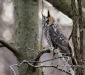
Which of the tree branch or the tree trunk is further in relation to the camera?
the tree trunk

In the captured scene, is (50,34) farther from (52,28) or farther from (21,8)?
(21,8)

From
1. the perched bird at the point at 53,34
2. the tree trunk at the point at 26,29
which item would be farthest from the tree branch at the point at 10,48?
the perched bird at the point at 53,34

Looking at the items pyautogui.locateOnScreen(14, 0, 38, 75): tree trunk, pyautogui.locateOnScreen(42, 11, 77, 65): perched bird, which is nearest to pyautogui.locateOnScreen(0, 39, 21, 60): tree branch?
pyautogui.locateOnScreen(14, 0, 38, 75): tree trunk

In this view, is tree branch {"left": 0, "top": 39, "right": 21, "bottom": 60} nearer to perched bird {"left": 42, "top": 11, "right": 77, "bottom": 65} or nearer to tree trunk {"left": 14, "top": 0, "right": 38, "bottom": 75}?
tree trunk {"left": 14, "top": 0, "right": 38, "bottom": 75}

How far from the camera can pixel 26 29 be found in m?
1.75

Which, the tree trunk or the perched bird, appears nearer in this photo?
the perched bird

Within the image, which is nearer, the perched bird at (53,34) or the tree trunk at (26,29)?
the perched bird at (53,34)

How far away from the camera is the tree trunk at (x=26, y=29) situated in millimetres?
1744

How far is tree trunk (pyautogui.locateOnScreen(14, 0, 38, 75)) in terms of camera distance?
1.74 meters

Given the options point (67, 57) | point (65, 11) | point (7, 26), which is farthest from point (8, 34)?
point (67, 57)

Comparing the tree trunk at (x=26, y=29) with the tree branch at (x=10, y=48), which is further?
the tree trunk at (x=26, y=29)

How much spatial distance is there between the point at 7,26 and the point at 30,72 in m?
2.87

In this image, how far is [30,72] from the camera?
174cm

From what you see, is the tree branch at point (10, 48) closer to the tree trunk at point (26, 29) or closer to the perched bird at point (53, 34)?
the tree trunk at point (26, 29)
